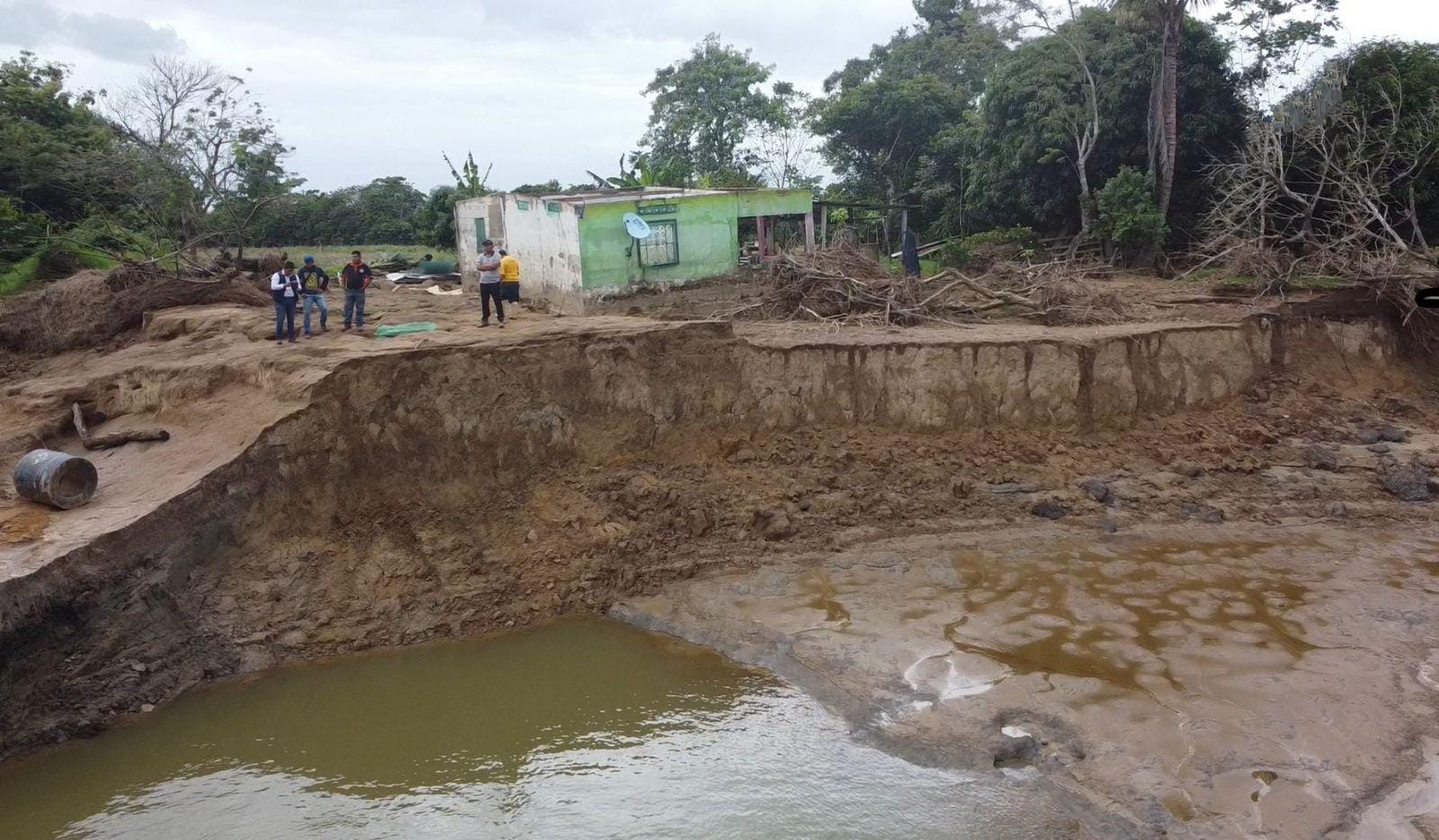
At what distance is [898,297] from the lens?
14.4m

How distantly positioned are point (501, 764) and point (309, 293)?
7.59 meters

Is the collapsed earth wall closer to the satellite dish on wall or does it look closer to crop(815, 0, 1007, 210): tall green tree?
the satellite dish on wall

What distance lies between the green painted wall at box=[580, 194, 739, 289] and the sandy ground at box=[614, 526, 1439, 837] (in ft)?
26.9

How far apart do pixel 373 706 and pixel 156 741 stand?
161 centimetres

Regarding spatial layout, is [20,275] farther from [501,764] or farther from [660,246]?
[501,764]

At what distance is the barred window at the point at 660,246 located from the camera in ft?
58.4

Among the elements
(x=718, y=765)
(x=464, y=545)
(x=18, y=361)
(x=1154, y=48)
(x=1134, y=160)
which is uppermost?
(x=1154, y=48)

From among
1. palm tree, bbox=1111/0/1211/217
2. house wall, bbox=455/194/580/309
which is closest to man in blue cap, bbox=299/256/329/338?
house wall, bbox=455/194/580/309

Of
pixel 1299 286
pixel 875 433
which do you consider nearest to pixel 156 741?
pixel 875 433

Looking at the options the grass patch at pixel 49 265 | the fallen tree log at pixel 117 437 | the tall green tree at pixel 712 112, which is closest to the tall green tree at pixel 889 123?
the tall green tree at pixel 712 112

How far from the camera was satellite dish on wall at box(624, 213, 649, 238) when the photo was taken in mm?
17250

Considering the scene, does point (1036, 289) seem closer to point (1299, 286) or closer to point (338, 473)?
point (1299, 286)

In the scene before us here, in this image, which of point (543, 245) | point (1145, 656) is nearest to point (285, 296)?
point (543, 245)

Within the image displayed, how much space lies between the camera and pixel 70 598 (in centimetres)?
819
